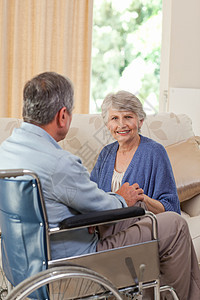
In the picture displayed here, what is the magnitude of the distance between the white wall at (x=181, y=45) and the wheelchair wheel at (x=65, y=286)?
2.94m

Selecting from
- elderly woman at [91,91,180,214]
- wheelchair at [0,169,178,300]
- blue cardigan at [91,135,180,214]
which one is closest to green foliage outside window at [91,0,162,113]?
elderly woman at [91,91,180,214]

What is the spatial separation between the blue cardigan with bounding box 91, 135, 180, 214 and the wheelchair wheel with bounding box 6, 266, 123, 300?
2.15ft

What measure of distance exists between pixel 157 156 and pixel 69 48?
2.05m

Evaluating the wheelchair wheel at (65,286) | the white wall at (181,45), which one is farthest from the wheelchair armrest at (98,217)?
the white wall at (181,45)

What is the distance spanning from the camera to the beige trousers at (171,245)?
5.22ft

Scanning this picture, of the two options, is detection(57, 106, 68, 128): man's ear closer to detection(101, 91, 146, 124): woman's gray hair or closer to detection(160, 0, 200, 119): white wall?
detection(101, 91, 146, 124): woman's gray hair

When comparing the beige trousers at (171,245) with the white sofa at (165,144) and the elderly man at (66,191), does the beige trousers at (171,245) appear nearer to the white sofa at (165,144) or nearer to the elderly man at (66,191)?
the elderly man at (66,191)

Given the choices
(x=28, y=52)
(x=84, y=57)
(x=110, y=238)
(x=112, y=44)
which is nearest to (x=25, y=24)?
(x=28, y=52)

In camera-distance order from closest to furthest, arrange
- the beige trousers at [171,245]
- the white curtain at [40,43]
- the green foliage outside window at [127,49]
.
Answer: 1. the beige trousers at [171,245]
2. the white curtain at [40,43]
3. the green foliage outside window at [127,49]

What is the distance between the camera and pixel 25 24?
3.57 metres

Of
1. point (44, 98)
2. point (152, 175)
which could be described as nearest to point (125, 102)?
point (152, 175)

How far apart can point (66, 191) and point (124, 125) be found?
782 millimetres

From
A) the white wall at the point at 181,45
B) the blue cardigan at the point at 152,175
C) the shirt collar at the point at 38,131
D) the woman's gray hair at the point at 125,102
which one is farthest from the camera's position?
the white wall at the point at 181,45

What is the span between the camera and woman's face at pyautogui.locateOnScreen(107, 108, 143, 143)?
2.10 meters
